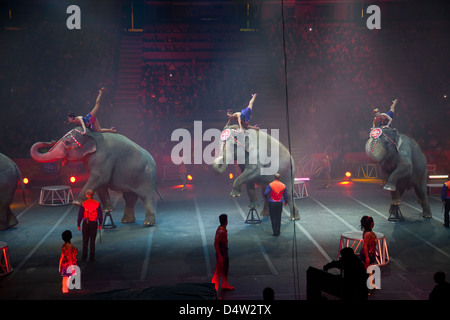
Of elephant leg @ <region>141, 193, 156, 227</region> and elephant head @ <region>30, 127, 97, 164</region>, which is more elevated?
elephant head @ <region>30, 127, 97, 164</region>

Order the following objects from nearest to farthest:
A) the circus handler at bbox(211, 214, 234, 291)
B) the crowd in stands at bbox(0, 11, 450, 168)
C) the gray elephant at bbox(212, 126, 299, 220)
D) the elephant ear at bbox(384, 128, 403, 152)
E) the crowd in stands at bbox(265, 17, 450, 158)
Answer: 1. the circus handler at bbox(211, 214, 234, 291)
2. the gray elephant at bbox(212, 126, 299, 220)
3. the elephant ear at bbox(384, 128, 403, 152)
4. the crowd in stands at bbox(0, 11, 450, 168)
5. the crowd in stands at bbox(265, 17, 450, 158)

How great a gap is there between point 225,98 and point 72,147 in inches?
523

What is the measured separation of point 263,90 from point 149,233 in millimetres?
14799

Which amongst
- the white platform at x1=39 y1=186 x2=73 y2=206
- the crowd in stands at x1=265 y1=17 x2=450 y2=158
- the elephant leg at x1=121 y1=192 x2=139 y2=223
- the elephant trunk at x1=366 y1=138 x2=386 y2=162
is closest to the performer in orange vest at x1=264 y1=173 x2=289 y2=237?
the elephant trunk at x1=366 y1=138 x2=386 y2=162

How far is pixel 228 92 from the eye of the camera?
26000 mm

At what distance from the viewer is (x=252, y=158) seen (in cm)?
1408

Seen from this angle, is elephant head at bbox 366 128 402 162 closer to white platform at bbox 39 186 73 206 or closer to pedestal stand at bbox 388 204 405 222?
pedestal stand at bbox 388 204 405 222

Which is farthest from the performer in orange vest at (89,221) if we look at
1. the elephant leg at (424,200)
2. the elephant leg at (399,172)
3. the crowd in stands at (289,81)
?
the crowd in stands at (289,81)

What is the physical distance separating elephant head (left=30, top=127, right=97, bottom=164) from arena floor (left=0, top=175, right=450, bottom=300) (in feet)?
6.32

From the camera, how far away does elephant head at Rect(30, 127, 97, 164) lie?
528 inches

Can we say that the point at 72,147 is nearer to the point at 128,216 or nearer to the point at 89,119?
the point at 89,119

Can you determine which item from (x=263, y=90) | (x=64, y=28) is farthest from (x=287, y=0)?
(x=64, y=28)

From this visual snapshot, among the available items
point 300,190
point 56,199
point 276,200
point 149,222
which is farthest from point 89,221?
point 300,190

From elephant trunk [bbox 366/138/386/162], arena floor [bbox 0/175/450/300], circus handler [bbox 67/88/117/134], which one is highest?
circus handler [bbox 67/88/117/134]
